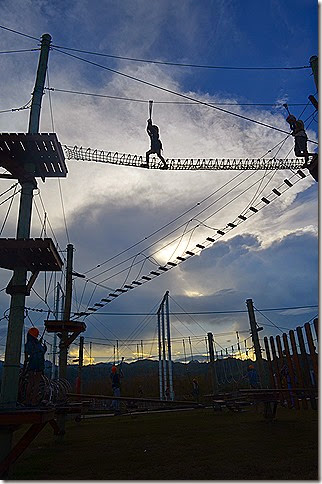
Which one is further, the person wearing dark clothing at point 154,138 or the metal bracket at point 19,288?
the person wearing dark clothing at point 154,138

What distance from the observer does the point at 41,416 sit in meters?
6.42

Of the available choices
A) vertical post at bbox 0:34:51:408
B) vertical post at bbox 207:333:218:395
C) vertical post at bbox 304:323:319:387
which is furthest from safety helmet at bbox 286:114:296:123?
vertical post at bbox 207:333:218:395

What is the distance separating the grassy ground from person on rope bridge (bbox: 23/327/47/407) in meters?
1.37

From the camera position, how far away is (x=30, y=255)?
802 centimetres

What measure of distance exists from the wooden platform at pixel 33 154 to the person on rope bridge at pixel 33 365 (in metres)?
3.41

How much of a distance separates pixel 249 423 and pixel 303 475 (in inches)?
264

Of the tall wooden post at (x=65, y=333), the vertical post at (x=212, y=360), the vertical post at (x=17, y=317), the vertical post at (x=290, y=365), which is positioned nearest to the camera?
the vertical post at (x=17, y=317)

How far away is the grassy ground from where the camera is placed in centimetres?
691

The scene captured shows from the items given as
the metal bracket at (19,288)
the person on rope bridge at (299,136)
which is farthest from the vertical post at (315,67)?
the metal bracket at (19,288)

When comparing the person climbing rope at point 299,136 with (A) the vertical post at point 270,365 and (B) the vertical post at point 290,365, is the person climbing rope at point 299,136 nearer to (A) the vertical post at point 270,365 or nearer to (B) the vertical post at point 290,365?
(B) the vertical post at point 290,365

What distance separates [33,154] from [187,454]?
23.5 feet

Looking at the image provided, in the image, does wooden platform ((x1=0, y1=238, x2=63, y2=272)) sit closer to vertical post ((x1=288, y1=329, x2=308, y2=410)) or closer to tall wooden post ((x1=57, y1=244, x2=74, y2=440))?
tall wooden post ((x1=57, y1=244, x2=74, y2=440))

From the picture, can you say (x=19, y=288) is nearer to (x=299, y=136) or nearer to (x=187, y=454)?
(x=187, y=454)

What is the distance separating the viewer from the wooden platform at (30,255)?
304 inches
